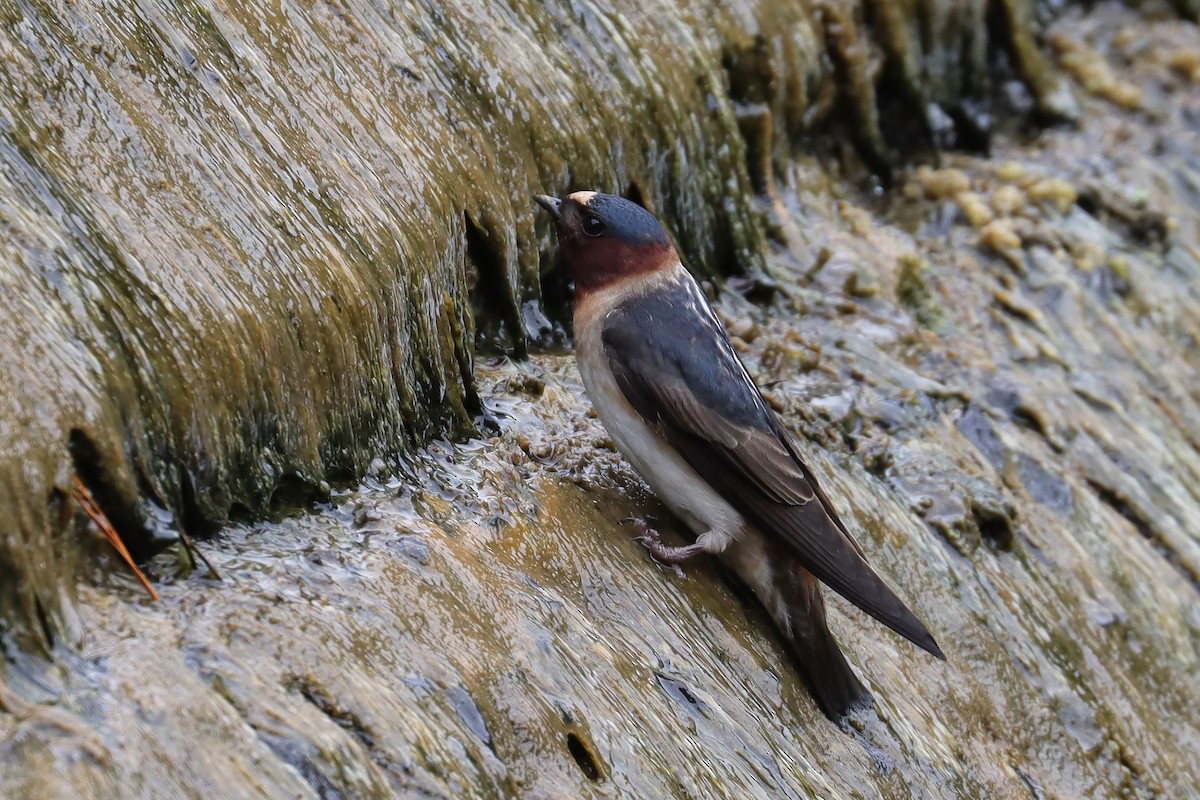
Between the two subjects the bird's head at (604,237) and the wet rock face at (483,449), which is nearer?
the wet rock face at (483,449)

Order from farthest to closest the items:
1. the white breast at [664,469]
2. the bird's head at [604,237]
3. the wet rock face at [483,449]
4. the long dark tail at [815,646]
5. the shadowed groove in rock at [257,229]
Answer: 1. the bird's head at [604,237]
2. the white breast at [664,469]
3. the long dark tail at [815,646]
4. the shadowed groove in rock at [257,229]
5. the wet rock face at [483,449]

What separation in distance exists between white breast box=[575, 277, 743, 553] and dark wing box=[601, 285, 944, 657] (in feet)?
0.13

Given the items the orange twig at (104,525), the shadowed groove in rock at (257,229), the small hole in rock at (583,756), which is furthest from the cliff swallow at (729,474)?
the orange twig at (104,525)

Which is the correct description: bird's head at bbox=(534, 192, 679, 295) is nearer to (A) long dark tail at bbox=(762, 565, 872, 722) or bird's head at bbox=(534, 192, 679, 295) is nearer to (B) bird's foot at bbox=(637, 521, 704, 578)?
(B) bird's foot at bbox=(637, 521, 704, 578)

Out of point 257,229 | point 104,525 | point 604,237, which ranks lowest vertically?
point 604,237

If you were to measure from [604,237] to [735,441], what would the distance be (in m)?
1.09

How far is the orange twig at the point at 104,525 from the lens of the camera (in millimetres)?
3756

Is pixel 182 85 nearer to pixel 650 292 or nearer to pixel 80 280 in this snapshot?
pixel 80 280

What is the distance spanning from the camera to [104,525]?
12.5 feet

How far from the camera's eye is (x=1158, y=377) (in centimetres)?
902

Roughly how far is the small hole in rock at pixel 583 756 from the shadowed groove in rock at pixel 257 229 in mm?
1253

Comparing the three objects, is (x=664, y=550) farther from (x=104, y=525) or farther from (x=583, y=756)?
(x=104, y=525)

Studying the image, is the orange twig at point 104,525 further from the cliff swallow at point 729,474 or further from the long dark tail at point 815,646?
the long dark tail at point 815,646

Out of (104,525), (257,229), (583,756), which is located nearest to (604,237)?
(257,229)
